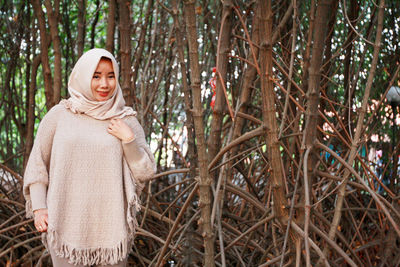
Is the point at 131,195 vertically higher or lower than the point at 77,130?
lower

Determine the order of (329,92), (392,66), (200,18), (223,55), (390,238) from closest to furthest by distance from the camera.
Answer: (223,55), (390,238), (392,66), (329,92), (200,18)

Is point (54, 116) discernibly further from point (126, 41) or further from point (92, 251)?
point (126, 41)

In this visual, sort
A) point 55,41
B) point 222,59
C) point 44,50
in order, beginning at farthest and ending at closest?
point 44,50 → point 55,41 → point 222,59

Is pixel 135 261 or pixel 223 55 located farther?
pixel 135 261

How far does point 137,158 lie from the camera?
6.51ft

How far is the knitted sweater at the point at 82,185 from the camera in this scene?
193 centimetres

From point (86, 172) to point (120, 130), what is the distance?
0.59 ft

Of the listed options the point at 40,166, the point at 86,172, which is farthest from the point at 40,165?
the point at 86,172

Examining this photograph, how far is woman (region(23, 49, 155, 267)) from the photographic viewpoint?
1927 millimetres

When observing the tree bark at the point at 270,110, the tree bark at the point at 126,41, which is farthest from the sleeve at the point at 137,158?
the tree bark at the point at 126,41

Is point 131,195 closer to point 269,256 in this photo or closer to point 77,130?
point 77,130

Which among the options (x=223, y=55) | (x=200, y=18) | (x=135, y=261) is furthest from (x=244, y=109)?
(x=200, y=18)

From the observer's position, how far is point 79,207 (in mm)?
1938

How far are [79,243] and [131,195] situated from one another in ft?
0.76
